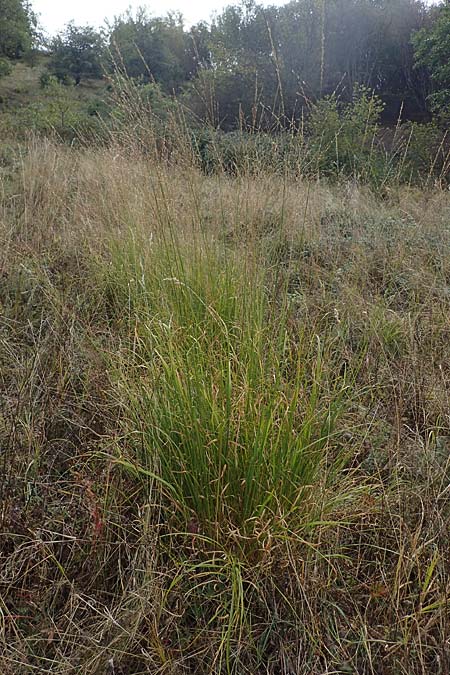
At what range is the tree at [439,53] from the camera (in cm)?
1023

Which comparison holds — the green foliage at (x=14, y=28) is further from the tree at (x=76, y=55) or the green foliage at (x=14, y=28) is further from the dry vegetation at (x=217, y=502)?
the dry vegetation at (x=217, y=502)

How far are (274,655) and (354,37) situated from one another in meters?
16.1

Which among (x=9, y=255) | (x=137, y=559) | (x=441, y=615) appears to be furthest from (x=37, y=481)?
(x=9, y=255)

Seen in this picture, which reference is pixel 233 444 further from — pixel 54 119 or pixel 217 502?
pixel 54 119

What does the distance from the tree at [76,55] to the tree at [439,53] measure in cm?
1054

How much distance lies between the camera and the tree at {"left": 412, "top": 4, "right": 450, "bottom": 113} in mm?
10234

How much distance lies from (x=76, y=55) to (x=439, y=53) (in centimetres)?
1221

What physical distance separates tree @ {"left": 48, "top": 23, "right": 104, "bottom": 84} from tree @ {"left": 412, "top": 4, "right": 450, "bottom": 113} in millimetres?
10544

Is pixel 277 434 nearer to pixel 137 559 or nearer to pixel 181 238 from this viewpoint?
pixel 137 559

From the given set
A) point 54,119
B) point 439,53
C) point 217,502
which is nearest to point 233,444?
point 217,502

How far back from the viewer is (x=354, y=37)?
13492 mm

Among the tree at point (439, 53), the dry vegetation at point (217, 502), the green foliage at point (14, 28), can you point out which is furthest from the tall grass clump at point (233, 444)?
the green foliage at point (14, 28)

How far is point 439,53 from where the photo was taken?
1049cm

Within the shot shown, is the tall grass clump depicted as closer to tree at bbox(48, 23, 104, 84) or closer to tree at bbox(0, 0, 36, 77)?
tree at bbox(0, 0, 36, 77)
